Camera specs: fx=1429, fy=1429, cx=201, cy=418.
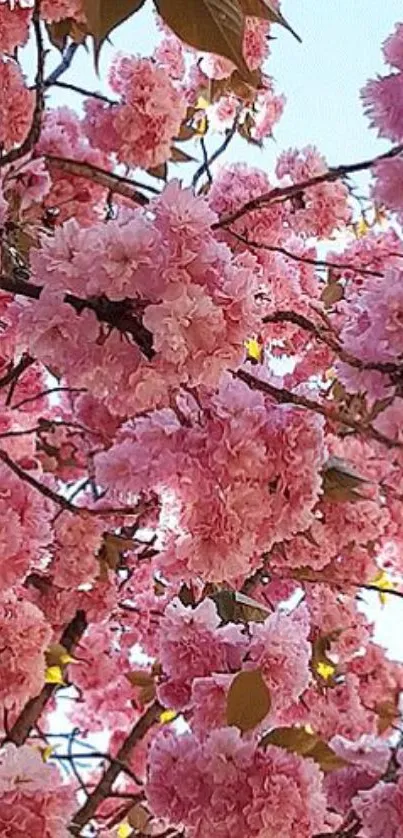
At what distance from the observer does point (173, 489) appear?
1116 mm

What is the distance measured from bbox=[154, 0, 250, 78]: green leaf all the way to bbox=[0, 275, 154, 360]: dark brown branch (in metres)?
0.17

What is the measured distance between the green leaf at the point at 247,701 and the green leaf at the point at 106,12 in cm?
56

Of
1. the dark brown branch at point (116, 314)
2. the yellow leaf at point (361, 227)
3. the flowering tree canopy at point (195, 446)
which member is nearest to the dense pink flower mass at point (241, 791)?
the flowering tree canopy at point (195, 446)

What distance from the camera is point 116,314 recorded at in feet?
3.05

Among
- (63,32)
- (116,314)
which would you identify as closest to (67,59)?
(63,32)

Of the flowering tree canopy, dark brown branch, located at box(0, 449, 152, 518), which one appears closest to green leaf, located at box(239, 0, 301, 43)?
the flowering tree canopy

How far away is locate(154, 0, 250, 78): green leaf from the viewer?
2.79 ft

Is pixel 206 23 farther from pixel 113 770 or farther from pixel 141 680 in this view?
pixel 113 770

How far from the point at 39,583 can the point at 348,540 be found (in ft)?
1.36

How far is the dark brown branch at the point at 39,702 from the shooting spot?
1803 millimetres

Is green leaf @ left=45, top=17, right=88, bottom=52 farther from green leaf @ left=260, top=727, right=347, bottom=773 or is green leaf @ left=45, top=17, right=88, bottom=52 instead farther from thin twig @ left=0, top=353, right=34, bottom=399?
green leaf @ left=260, top=727, right=347, bottom=773

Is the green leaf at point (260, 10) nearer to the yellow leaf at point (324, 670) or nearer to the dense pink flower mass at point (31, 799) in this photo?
the dense pink flower mass at point (31, 799)

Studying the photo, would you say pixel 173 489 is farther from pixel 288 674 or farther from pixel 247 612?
pixel 247 612

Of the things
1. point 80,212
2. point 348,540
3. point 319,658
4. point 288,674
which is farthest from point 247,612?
point 80,212
